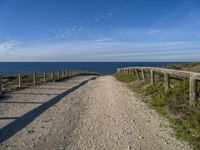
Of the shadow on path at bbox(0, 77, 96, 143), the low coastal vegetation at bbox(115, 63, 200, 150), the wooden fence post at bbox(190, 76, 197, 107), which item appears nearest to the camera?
the low coastal vegetation at bbox(115, 63, 200, 150)

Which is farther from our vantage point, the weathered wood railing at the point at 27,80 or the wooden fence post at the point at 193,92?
the weathered wood railing at the point at 27,80

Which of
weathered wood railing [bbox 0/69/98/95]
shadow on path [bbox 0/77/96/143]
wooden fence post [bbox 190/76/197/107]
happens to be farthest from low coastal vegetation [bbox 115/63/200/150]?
weathered wood railing [bbox 0/69/98/95]

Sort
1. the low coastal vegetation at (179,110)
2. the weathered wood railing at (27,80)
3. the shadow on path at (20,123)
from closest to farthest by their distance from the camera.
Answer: the low coastal vegetation at (179,110) < the shadow on path at (20,123) < the weathered wood railing at (27,80)

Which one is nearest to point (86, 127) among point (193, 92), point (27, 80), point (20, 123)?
point (20, 123)

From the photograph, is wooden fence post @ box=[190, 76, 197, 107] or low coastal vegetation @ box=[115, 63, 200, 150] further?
wooden fence post @ box=[190, 76, 197, 107]

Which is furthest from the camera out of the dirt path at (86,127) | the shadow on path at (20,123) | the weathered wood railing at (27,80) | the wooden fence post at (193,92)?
the weathered wood railing at (27,80)

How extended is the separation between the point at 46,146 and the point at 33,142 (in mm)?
432

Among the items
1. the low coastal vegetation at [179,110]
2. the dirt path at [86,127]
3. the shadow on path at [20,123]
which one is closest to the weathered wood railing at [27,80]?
the shadow on path at [20,123]

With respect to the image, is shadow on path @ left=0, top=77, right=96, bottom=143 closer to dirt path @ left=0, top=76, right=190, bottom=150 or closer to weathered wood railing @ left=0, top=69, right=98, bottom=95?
dirt path @ left=0, top=76, right=190, bottom=150

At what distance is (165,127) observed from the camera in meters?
7.50

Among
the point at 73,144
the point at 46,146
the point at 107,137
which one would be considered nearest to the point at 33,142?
the point at 46,146

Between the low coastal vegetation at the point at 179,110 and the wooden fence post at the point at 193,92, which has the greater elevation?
the wooden fence post at the point at 193,92

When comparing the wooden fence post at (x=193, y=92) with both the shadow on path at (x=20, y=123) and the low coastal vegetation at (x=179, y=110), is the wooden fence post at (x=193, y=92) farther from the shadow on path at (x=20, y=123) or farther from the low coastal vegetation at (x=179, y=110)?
the shadow on path at (x=20, y=123)

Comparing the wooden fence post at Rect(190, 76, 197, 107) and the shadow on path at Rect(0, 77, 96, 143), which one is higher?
the wooden fence post at Rect(190, 76, 197, 107)
